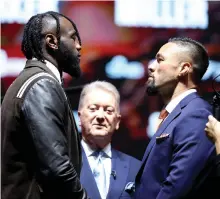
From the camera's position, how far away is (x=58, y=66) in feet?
9.70

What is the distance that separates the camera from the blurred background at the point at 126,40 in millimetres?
4906

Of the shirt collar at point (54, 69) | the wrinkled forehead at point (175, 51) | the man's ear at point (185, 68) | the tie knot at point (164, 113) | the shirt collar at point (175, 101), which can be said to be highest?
the shirt collar at point (54, 69)

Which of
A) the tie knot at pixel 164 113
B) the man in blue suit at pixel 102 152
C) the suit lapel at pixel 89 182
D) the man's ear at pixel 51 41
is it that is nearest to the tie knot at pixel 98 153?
the man in blue suit at pixel 102 152

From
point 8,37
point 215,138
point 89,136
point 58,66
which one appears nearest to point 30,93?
point 58,66

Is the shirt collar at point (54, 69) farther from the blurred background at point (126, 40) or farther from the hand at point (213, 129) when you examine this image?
the blurred background at point (126, 40)

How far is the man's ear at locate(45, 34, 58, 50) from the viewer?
293cm

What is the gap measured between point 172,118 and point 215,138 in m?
0.48

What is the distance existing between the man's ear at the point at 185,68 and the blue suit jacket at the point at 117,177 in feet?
2.48

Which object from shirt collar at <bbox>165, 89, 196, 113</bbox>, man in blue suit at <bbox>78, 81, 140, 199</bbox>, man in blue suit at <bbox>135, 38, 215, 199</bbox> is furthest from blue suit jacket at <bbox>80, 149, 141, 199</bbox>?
shirt collar at <bbox>165, 89, 196, 113</bbox>

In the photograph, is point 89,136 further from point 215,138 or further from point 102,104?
point 215,138

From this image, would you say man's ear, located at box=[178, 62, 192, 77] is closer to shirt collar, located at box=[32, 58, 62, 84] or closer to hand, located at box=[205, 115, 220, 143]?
hand, located at box=[205, 115, 220, 143]

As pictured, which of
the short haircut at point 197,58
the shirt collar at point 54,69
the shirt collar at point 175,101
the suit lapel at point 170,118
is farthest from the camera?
the short haircut at point 197,58

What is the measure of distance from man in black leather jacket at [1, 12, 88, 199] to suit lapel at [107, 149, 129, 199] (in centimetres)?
107

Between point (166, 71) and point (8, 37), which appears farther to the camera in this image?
point (8, 37)
